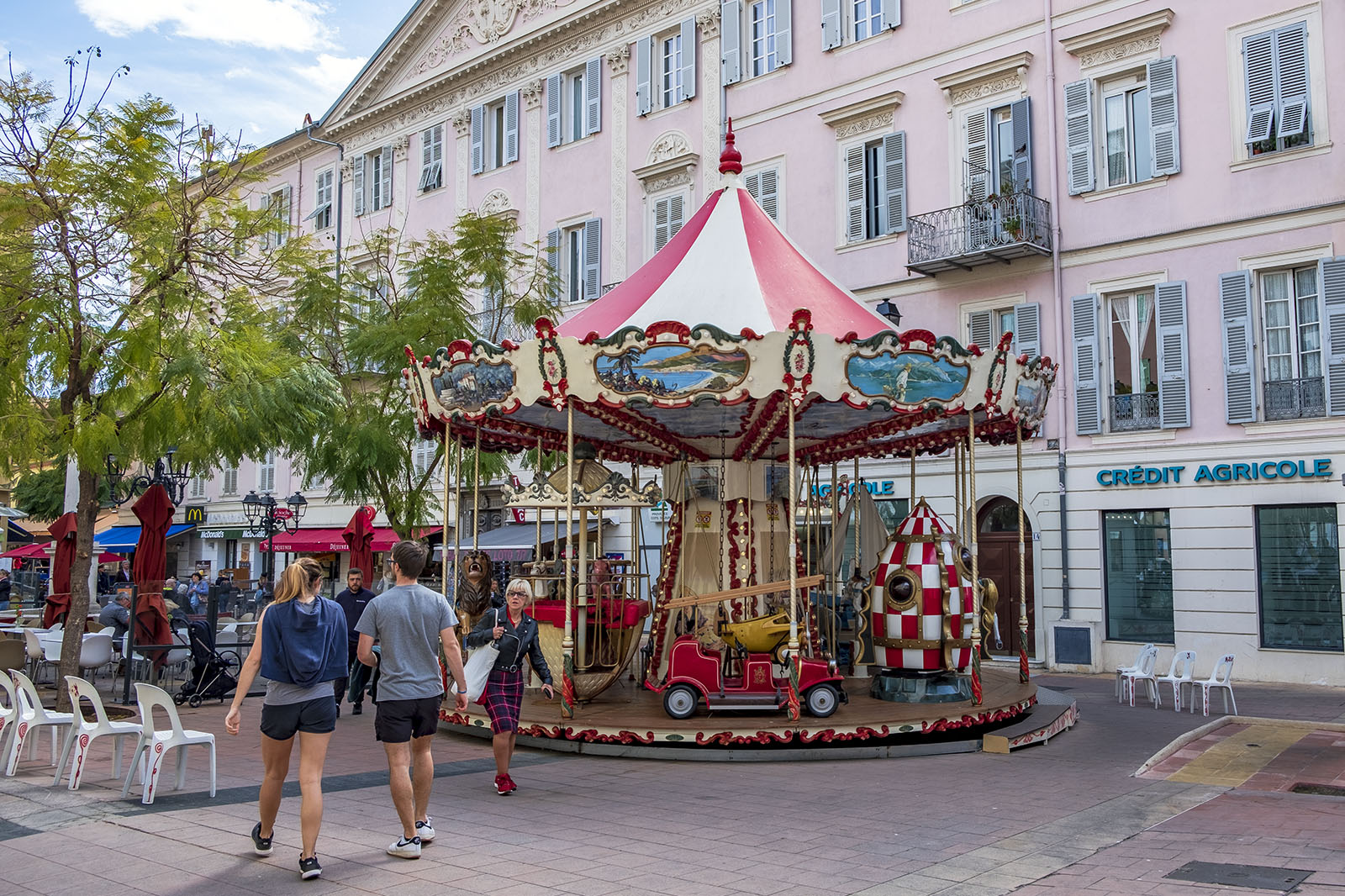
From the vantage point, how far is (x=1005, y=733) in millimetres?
11109

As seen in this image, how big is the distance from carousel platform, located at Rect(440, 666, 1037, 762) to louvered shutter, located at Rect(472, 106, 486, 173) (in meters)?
19.4

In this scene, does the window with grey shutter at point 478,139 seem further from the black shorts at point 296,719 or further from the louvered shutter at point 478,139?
the black shorts at point 296,719

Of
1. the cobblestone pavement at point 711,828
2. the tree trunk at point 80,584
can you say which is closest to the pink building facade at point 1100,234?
the tree trunk at point 80,584

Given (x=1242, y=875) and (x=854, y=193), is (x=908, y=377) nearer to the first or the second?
(x=1242, y=875)

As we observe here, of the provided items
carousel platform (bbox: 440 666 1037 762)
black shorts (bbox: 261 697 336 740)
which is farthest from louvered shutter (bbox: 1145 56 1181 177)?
black shorts (bbox: 261 697 336 740)

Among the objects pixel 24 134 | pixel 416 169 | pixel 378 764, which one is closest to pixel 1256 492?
pixel 378 764

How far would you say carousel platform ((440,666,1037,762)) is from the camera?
10.5 meters

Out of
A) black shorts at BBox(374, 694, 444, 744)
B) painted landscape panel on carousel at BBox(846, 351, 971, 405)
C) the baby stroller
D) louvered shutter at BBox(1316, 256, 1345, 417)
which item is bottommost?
the baby stroller

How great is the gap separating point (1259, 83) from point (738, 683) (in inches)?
509

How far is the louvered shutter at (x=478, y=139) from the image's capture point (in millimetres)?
28422

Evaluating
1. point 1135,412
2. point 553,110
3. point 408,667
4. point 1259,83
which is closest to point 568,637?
point 408,667

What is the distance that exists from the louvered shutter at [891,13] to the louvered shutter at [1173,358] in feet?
23.3

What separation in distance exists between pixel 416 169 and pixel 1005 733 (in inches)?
930

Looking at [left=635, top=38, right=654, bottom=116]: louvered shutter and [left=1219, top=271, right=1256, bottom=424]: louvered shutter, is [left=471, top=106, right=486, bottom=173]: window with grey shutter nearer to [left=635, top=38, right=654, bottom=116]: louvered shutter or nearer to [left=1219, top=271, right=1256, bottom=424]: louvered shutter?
[left=635, top=38, right=654, bottom=116]: louvered shutter
